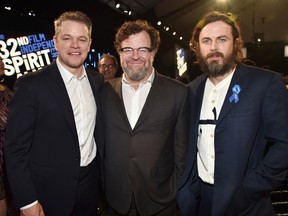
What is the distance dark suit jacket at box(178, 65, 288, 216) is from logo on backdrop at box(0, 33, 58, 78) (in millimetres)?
5205

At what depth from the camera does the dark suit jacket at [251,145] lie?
1923 mm

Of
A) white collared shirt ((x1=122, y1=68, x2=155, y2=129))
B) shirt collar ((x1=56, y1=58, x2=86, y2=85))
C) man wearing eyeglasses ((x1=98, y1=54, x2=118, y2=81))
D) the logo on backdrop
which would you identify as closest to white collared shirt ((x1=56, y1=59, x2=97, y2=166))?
shirt collar ((x1=56, y1=58, x2=86, y2=85))

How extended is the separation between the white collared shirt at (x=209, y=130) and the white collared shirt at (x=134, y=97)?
47 cm

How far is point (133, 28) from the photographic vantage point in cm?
238

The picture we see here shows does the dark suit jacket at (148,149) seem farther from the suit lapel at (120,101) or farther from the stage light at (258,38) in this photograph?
the stage light at (258,38)

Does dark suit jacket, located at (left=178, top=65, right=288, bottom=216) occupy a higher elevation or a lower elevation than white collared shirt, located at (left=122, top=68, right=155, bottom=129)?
lower

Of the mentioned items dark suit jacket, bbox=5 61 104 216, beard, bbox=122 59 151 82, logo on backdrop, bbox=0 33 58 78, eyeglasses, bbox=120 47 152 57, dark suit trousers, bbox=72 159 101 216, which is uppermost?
logo on backdrop, bbox=0 33 58 78

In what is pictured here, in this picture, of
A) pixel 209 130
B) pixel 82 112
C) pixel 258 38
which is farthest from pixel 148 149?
pixel 258 38

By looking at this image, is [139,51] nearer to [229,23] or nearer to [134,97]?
[134,97]

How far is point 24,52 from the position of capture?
6301 millimetres

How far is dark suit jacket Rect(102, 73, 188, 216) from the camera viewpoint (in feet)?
7.29

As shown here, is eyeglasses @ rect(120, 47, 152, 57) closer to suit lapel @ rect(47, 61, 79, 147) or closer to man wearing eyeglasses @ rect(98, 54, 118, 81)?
suit lapel @ rect(47, 61, 79, 147)

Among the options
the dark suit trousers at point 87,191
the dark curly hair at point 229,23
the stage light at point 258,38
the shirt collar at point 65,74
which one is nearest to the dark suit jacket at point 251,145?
the dark curly hair at point 229,23

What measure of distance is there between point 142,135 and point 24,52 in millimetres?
5045
